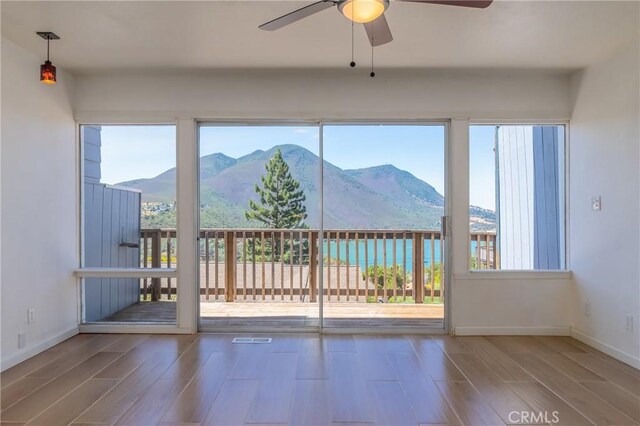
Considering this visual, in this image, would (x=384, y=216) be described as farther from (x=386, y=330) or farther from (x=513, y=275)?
(x=513, y=275)

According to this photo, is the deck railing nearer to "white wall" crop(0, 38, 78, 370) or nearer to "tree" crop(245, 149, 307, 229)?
"tree" crop(245, 149, 307, 229)

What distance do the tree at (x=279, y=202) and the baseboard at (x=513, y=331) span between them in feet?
5.85

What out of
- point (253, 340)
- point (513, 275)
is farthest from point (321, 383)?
point (513, 275)

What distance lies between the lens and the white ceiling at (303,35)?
2.53 m

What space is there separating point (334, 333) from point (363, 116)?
2180 mm

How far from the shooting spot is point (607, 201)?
3.27 metres

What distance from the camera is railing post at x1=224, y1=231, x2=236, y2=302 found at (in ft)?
13.1

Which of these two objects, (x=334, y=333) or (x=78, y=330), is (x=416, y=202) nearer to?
(x=334, y=333)

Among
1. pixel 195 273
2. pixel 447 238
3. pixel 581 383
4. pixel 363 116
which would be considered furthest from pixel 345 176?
pixel 581 383

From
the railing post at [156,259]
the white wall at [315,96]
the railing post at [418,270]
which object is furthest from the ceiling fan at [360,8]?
the railing post at [156,259]

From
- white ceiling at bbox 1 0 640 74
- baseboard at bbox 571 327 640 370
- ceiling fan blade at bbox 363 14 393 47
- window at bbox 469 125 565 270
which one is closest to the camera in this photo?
ceiling fan blade at bbox 363 14 393 47

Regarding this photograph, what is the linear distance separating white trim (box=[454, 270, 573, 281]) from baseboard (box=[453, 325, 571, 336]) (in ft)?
1.58

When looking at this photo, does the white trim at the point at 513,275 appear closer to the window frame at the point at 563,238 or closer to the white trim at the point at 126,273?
the window frame at the point at 563,238

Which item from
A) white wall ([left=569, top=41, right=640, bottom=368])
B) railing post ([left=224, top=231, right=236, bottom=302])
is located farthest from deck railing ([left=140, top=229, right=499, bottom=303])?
white wall ([left=569, top=41, right=640, bottom=368])
